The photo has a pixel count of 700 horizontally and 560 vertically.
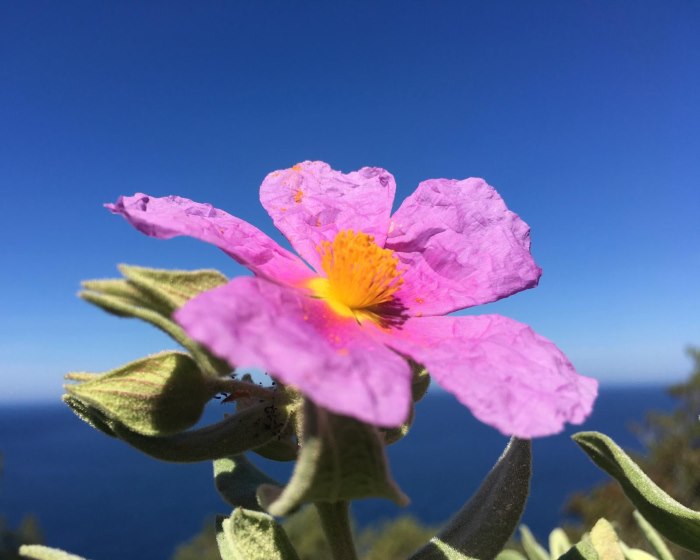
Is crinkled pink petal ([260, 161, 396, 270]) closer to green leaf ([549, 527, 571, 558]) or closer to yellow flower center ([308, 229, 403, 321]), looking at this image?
yellow flower center ([308, 229, 403, 321])

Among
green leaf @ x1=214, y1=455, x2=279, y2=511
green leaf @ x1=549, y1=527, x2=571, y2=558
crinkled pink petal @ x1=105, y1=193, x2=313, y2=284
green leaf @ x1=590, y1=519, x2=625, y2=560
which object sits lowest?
green leaf @ x1=549, y1=527, x2=571, y2=558

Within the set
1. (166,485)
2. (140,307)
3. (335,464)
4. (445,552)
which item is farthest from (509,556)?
(166,485)

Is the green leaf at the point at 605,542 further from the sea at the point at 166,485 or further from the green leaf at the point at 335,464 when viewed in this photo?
the sea at the point at 166,485

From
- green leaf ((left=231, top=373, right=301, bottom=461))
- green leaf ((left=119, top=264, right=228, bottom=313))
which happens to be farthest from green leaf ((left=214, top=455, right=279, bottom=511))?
green leaf ((left=119, top=264, right=228, bottom=313))

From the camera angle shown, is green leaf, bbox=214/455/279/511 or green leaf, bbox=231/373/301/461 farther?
green leaf, bbox=214/455/279/511

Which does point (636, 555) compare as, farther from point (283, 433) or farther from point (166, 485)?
point (166, 485)
